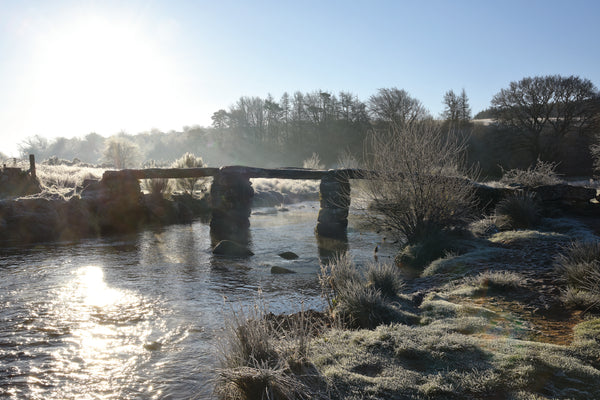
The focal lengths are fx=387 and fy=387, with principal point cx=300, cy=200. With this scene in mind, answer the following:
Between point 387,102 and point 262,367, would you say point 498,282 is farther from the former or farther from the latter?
point 387,102

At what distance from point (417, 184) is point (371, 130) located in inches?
864

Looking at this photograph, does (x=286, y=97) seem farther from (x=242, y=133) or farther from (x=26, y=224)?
(x=26, y=224)

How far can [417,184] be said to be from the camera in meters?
10.8

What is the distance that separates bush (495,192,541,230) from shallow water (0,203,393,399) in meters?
3.90

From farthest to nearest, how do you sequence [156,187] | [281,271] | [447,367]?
[156,187] → [281,271] → [447,367]

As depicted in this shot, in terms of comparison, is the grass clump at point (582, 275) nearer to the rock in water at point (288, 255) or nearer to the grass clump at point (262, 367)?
the grass clump at point (262, 367)

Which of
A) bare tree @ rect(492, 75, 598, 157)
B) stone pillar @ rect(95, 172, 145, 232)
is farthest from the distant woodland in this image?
stone pillar @ rect(95, 172, 145, 232)

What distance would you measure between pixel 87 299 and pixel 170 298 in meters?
1.79

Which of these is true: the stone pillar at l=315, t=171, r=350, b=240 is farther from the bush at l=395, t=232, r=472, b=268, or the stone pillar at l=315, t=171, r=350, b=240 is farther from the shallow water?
the bush at l=395, t=232, r=472, b=268

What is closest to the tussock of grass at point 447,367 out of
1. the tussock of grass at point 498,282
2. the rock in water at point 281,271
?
the tussock of grass at point 498,282

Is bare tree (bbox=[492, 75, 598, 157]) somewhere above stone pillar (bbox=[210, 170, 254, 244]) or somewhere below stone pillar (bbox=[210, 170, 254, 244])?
above

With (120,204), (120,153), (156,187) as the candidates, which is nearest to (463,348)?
(120,204)

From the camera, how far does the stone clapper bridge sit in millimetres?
17047

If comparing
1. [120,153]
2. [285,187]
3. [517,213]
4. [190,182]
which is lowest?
[517,213]
